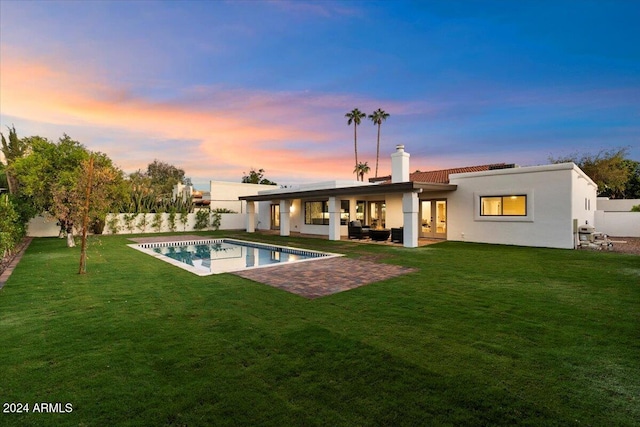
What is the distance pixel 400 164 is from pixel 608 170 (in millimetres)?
27668

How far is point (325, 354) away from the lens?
3736mm

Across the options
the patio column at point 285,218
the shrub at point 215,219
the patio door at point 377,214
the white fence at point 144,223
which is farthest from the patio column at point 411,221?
the white fence at point 144,223

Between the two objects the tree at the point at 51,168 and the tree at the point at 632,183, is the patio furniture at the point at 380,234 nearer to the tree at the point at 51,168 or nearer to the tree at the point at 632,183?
the tree at the point at 51,168

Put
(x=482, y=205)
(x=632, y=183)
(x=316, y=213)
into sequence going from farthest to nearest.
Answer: (x=632, y=183), (x=316, y=213), (x=482, y=205)

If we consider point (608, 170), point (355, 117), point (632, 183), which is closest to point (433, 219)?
point (608, 170)

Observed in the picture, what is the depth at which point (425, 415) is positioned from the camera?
8.47 feet

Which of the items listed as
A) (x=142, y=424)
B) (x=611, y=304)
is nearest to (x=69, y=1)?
(x=142, y=424)

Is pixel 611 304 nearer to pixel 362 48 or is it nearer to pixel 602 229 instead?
pixel 362 48

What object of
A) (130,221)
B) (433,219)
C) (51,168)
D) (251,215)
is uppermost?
(51,168)

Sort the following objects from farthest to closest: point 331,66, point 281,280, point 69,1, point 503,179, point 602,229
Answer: point 602,229 → point 331,66 → point 503,179 → point 69,1 → point 281,280

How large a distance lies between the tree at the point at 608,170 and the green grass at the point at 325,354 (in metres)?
32.6

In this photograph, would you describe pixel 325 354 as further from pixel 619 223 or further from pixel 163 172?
pixel 163 172

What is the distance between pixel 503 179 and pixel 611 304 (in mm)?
10709

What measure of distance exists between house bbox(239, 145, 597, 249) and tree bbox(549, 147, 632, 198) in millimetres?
15231
